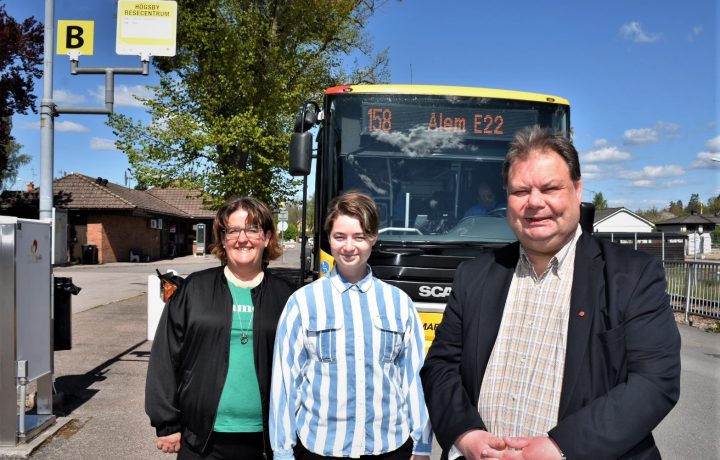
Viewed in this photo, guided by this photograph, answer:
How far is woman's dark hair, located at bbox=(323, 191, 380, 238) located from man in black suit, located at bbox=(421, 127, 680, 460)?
0.49m

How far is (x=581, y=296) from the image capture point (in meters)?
2.04

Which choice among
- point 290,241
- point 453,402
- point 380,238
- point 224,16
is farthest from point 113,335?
point 290,241

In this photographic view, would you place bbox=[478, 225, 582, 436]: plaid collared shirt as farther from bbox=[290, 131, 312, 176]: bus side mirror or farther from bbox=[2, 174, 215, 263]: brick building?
bbox=[2, 174, 215, 263]: brick building

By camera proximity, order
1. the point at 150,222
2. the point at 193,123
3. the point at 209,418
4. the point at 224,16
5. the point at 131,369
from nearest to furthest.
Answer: the point at 209,418, the point at 131,369, the point at 193,123, the point at 224,16, the point at 150,222

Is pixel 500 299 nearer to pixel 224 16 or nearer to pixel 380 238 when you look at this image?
pixel 380 238

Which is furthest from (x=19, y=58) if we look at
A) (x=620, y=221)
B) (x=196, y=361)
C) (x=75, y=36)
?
(x=620, y=221)

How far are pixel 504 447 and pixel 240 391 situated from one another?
130 centimetres

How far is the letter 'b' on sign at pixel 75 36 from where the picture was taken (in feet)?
23.5

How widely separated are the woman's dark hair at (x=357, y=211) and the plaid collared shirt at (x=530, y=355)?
71 centimetres

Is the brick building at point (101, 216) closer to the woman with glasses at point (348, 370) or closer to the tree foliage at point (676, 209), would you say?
the woman with glasses at point (348, 370)

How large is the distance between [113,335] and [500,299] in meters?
9.92

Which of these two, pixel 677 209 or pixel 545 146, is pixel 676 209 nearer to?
pixel 677 209

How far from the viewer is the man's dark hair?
2.16 meters

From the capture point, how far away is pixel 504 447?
2.05 metres
